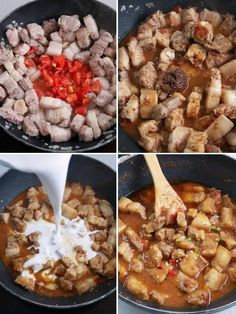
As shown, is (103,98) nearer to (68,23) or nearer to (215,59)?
(68,23)

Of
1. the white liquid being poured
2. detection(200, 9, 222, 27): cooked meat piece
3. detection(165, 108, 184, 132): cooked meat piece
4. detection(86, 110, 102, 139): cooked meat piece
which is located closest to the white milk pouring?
the white liquid being poured

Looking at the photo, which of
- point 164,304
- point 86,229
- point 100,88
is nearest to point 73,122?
point 100,88

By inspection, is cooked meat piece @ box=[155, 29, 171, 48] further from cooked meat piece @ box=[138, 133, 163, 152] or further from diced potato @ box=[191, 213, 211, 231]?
diced potato @ box=[191, 213, 211, 231]

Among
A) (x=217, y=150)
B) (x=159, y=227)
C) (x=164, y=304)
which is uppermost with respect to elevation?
(x=217, y=150)

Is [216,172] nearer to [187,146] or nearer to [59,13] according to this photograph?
[187,146]

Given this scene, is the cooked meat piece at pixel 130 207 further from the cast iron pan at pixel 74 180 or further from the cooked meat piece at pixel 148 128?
the cooked meat piece at pixel 148 128

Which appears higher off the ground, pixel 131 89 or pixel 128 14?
pixel 128 14

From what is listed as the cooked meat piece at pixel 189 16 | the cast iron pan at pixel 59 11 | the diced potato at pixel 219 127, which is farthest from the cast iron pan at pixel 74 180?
the cooked meat piece at pixel 189 16

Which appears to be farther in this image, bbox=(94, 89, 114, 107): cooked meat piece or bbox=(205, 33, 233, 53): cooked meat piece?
bbox=(205, 33, 233, 53): cooked meat piece
